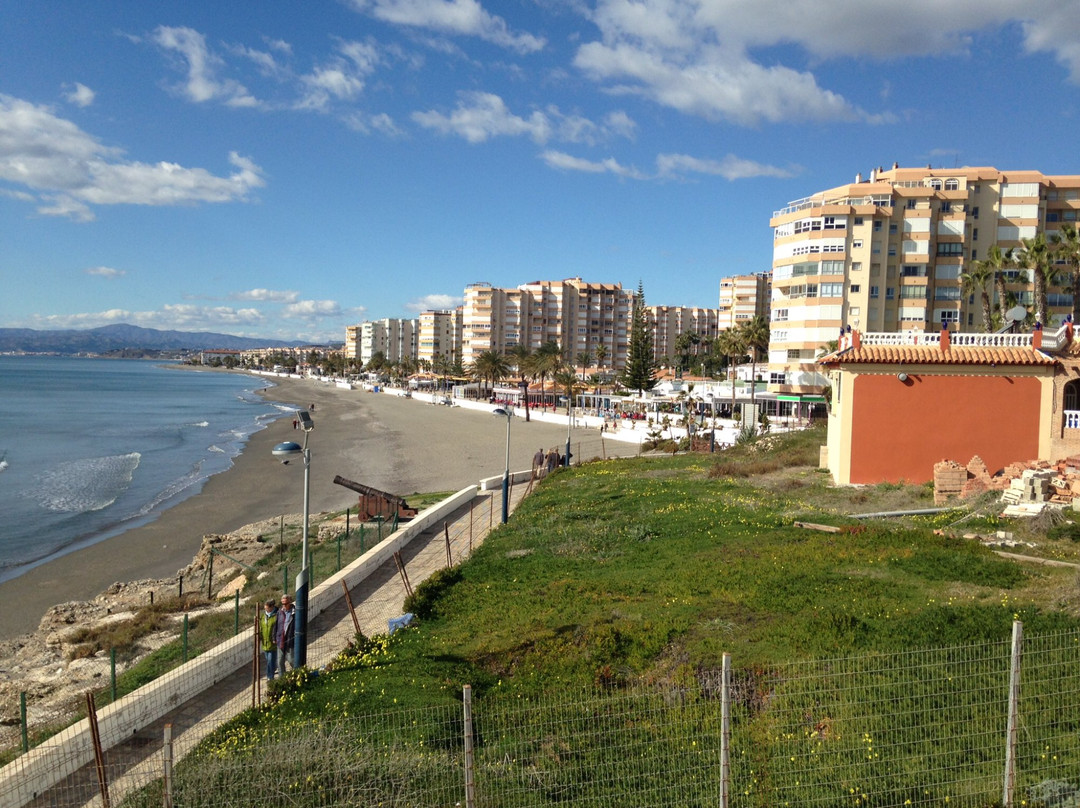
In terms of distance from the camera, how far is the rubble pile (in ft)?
55.6

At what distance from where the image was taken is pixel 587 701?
827 cm

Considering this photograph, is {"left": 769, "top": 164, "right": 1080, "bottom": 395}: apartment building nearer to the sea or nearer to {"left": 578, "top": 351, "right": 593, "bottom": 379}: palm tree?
the sea

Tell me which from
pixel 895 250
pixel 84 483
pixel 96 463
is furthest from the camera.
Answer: pixel 895 250

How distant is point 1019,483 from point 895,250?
38381 millimetres

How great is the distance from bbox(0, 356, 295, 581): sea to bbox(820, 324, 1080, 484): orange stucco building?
2512 centimetres

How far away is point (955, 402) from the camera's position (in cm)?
2206

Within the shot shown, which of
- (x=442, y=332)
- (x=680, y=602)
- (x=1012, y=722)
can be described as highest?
(x=442, y=332)

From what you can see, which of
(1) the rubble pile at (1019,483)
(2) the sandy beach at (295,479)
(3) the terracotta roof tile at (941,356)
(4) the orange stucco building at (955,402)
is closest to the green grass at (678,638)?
(1) the rubble pile at (1019,483)

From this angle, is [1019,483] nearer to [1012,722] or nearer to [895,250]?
[1012,722]

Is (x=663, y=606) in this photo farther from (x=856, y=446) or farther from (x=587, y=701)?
(x=856, y=446)

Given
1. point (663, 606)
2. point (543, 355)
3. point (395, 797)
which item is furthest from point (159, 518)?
point (543, 355)

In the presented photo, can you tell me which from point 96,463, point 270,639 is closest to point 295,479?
point 96,463

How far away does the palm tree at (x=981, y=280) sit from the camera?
45625 mm

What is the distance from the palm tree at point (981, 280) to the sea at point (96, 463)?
44260 millimetres
